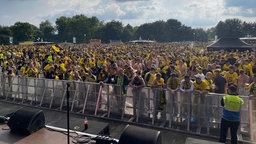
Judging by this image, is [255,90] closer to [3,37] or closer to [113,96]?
[113,96]

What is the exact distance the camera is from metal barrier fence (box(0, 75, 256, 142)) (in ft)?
28.5

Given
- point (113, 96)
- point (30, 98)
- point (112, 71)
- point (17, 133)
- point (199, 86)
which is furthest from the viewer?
point (30, 98)

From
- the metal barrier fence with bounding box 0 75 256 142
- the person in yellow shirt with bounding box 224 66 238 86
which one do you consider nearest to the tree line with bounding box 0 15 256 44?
the metal barrier fence with bounding box 0 75 256 142

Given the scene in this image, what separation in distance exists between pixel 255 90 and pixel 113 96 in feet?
17.0

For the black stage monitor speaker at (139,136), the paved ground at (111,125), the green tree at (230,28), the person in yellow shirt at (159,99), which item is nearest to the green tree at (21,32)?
the green tree at (230,28)

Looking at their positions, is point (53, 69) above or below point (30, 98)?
above

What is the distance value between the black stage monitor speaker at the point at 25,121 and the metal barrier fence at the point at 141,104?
10.6 ft

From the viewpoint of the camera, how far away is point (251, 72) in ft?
44.7

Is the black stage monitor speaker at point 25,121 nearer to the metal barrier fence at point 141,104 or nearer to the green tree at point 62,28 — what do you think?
the metal barrier fence at point 141,104

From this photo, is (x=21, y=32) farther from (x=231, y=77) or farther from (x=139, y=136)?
(x=139, y=136)

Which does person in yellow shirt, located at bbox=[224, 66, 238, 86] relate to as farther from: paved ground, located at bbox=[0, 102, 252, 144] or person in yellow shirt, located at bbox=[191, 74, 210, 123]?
paved ground, located at bbox=[0, 102, 252, 144]

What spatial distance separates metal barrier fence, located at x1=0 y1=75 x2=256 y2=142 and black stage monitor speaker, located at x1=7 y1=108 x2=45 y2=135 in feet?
10.6

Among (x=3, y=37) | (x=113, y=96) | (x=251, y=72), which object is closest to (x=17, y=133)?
(x=113, y=96)

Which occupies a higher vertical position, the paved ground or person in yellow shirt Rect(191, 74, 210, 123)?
person in yellow shirt Rect(191, 74, 210, 123)
